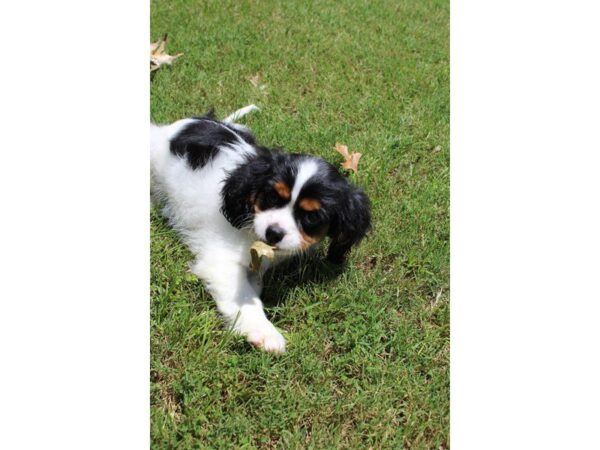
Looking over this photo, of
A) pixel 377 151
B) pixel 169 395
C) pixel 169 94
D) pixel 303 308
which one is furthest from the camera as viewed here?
pixel 169 94

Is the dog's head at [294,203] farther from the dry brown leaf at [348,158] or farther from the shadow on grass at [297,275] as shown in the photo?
the dry brown leaf at [348,158]

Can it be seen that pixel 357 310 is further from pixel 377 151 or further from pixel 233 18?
pixel 233 18

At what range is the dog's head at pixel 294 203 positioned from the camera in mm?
2973

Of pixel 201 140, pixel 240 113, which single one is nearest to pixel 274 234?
pixel 201 140

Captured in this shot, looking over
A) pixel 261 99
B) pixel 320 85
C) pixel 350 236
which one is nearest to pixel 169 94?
pixel 261 99

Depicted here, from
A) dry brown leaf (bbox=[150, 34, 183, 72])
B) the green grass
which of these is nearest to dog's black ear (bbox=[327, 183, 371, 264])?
the green grass

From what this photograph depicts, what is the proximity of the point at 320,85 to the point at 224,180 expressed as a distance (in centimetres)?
265

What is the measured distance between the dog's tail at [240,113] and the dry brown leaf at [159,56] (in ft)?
3.17

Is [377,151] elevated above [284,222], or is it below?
below

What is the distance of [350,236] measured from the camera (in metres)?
3.27

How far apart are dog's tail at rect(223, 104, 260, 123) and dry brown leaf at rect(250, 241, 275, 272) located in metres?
1.94

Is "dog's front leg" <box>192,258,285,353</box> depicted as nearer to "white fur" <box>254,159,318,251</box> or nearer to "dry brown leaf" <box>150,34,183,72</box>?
"white fur" <box>254,159,318,251</box>

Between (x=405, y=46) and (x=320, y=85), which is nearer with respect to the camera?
(x=320, y=85)

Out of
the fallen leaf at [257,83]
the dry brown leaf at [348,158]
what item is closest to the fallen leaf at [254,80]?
the fallen leaf at [257,83]
